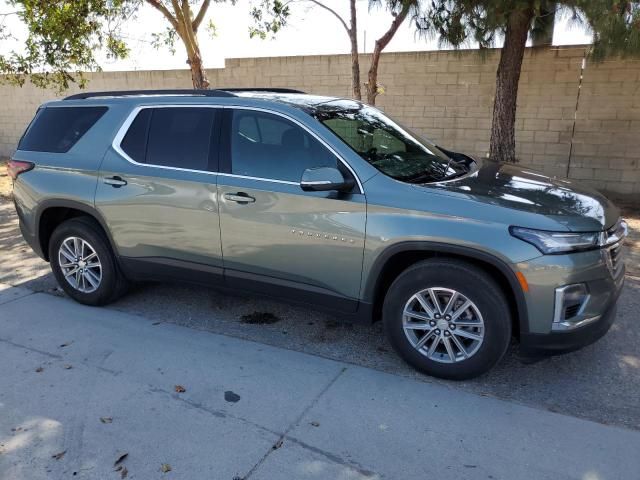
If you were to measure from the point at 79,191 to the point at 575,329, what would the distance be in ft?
13.2

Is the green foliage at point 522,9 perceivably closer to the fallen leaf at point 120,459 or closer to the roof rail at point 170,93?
the roof rail at point 170,93

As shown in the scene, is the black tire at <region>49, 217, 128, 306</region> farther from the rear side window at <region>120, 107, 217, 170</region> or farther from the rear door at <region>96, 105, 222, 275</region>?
the rear side window at <region>120, 107, 217, 170</region>

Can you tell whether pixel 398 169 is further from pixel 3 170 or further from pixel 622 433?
pixel 3 170

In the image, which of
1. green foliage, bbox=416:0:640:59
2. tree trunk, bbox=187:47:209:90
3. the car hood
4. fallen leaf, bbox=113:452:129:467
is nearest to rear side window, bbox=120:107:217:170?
the car hood

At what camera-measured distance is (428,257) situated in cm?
351

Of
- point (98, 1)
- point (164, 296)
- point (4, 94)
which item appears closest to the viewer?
point (164, 296)

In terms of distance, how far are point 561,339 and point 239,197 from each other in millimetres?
2357

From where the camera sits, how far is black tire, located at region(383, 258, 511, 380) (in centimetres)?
325

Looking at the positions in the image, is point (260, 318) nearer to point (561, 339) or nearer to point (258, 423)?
point (258, 423)

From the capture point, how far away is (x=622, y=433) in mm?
2953

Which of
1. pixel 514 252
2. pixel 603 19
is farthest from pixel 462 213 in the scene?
pixel 603 19

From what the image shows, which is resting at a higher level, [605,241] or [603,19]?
[603,19]

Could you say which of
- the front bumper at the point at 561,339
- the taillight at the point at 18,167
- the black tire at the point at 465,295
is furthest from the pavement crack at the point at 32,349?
the front bumper at the point at 561,339

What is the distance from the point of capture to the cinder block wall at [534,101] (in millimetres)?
9164
